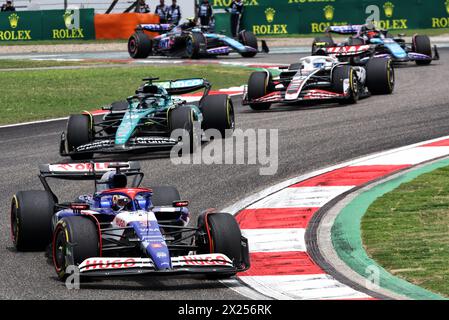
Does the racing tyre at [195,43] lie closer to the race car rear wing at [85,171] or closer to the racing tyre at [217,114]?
the racing tyre at [217,114]

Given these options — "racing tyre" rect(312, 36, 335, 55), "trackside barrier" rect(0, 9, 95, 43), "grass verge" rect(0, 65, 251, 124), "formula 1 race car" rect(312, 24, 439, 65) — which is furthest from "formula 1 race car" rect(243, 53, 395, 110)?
"trackside barrier" rect(0, 9, 95, 43)

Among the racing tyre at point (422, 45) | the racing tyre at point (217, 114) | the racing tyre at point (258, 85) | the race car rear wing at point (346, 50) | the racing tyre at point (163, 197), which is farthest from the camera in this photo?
the racing tyre at point (422, 45)

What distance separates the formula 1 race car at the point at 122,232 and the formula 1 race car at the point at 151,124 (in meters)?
5.08

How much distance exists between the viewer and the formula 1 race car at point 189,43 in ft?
113

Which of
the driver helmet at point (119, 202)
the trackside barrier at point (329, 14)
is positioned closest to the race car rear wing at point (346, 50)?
the trackside barrier at point (329, 14)

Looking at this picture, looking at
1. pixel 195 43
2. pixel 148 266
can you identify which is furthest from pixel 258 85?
pixel 195 43

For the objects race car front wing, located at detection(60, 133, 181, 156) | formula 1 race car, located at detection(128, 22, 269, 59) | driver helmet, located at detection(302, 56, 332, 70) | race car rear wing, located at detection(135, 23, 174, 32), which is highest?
driver helmet, located at detection(302, 56, 332, 70)

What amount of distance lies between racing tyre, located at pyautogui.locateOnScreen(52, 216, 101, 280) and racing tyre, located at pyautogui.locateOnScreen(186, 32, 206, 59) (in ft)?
81.9

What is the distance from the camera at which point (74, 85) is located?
2722 centimetres

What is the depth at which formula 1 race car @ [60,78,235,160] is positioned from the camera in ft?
52.6

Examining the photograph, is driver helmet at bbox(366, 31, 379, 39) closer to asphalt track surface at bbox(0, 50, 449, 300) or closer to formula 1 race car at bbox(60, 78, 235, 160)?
asphalt track surface at bbox(0, 50, 449, 300)

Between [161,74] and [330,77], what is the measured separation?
8.34 metres

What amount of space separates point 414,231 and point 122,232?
2.69 metres

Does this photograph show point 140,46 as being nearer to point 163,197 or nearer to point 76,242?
point 163,197
